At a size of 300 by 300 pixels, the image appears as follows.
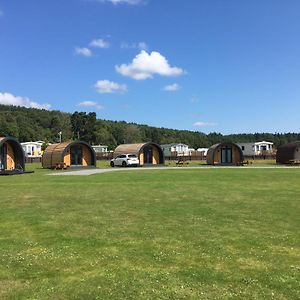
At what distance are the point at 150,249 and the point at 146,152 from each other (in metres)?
49.7

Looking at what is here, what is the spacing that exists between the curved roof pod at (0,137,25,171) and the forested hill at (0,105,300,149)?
8252 centimetres

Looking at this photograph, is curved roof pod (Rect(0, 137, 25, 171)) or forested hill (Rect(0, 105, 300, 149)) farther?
forested hill (Rect(0, 105, 300, 149))

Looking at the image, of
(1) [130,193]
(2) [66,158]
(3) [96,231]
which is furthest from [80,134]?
(3) [96,231]

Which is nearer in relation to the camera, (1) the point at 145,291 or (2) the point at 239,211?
(1) the point at 145,291

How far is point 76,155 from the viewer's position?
51875mm

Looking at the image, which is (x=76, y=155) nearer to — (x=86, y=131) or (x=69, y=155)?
(x=69, y=155)

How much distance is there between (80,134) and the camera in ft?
453

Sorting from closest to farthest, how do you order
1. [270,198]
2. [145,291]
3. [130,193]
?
[145,291] < [270,198] < [130,193]

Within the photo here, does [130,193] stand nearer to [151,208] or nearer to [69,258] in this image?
[151,208]

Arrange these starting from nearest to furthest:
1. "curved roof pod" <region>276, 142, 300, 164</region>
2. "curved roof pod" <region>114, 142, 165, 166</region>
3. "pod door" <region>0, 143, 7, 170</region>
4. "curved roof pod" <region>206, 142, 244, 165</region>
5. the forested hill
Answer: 1. "pod door" <region>0, 143, 7, 170</region>
2. "curved roof pod" <region>114, 142, 165, 166</region>
3. "curved roof pod" <region>276, 142, 300, 164</region>
4. "curved roof pod" <region>206, 142, 244, 165</region>
5. the forested hill

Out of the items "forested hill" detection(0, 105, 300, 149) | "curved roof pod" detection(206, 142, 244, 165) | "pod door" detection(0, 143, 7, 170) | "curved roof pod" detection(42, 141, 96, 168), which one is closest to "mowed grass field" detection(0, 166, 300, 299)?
"pod door" detection(0, 143, 7, 170)

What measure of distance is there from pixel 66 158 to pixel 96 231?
1587 inches

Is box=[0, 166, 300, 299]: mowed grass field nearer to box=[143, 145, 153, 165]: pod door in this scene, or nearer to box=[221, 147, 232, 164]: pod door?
box=[143, 145, 153, 165]: pod door

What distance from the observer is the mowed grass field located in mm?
6840
